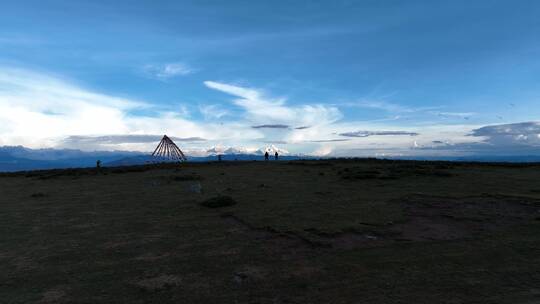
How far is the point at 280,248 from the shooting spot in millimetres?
11383

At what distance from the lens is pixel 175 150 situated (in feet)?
210

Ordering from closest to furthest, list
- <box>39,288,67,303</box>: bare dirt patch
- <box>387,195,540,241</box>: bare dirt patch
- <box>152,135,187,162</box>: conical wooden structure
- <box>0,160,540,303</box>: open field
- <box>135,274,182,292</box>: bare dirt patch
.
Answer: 1. <box>39,288,67,303</box>: bare dirt patch
2. <box>0,160,540,303</box>: open field
3. <box>135,274,182,292</box>: bare dirt patch
4. <box>387,195,540,241</box>: bare dirt patch
5. <box>152,135,187,162</box>: conical wooden structure

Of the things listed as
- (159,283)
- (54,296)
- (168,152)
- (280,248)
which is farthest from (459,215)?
(168,152)

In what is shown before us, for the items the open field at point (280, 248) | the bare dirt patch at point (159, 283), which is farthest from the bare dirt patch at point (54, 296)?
the bare dirt patch at point (159, 283)

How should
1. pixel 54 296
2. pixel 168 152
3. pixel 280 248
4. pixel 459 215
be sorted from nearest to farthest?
pixel 54 296 → pixel 280 248 → pixel 459 215 → pixel 168 152

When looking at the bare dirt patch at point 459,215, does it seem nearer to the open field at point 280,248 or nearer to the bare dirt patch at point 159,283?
the open field at point 280,248

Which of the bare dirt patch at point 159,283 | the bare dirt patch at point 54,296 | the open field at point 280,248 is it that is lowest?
the bare dirt patch at point 54,296

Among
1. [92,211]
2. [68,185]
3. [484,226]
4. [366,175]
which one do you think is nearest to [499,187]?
[366,175]

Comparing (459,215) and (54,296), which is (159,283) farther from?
(459,215)

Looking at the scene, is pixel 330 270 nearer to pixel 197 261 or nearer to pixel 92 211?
pixel 197 261

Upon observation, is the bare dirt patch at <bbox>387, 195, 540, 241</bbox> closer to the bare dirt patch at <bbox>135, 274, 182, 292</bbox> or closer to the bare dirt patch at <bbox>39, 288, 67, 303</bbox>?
the bare dirt patch at <bbox>135, 274, 182, 292</bbox>

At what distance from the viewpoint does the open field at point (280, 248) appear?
825 centimetres

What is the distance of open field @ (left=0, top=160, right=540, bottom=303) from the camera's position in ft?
27.1

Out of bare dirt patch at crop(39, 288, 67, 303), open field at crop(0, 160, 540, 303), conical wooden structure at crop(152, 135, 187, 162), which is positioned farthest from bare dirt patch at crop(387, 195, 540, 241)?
conical wooden structure at crop(152, 135, 187, 162)
